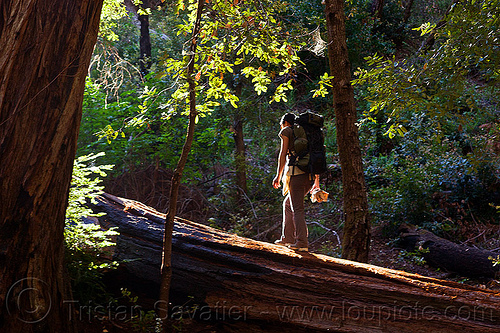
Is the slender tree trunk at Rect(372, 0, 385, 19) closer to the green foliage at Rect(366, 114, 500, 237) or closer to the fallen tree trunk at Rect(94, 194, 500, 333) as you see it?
the green foliage at Rect(366, 114, 500, 237)

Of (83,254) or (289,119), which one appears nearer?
(83,254)

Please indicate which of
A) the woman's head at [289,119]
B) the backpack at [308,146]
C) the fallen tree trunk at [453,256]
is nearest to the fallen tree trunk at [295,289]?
the backpack at [308,146]

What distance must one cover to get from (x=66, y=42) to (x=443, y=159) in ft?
31.3

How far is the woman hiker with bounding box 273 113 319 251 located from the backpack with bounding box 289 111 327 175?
0.08m

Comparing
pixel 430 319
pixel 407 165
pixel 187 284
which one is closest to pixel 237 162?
pixel 407 165

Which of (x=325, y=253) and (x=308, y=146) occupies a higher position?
(x=308, y=146)

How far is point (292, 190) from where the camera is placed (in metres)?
5.59

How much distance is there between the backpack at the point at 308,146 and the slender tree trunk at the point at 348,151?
1.68 feet

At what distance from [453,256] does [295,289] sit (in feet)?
16.2

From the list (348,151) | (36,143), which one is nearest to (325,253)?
(348,151)

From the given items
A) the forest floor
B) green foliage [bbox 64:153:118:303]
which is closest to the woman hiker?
the forest floor

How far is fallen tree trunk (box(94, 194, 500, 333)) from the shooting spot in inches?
153

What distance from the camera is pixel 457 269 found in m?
7.73

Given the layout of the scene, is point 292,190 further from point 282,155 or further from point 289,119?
point 289,119
